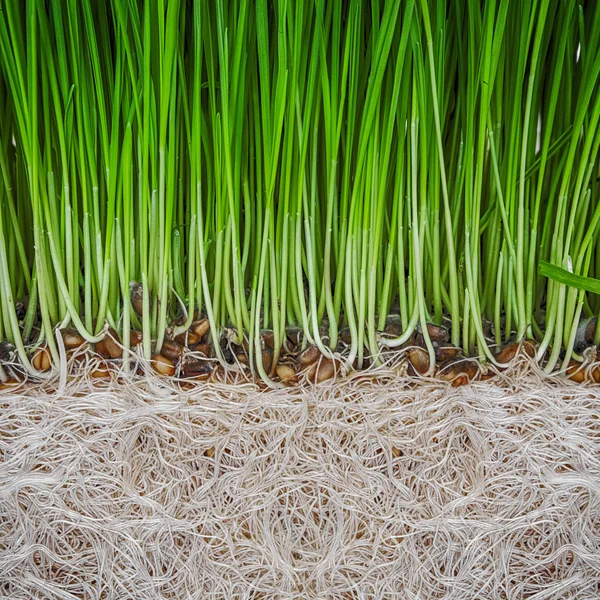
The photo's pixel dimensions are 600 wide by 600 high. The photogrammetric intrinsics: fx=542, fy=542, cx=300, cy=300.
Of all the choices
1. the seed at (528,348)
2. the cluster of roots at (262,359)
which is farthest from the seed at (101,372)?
the seed at (528,348)

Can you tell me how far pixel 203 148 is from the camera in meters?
0.60

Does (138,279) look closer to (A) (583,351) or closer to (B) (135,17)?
(B) (135,17)

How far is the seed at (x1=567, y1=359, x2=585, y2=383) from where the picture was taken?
56 centimetres

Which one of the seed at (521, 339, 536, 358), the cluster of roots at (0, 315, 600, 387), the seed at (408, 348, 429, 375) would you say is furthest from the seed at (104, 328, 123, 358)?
the seed at (521, 339, 536, 358)

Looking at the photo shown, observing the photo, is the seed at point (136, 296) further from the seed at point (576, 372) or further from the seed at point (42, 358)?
the seed at point (576, 372)

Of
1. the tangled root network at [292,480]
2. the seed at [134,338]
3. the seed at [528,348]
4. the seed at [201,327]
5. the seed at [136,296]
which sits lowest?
the tangled root network at [292,480]

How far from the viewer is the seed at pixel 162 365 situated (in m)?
0.55

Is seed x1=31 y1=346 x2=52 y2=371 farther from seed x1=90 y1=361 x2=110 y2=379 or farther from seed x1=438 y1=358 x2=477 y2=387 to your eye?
seed x1=438 y1=358 x2=477 y2=387

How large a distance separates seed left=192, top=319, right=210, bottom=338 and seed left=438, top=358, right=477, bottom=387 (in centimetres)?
25

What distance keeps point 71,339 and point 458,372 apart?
40 cm

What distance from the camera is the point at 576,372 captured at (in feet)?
1.85

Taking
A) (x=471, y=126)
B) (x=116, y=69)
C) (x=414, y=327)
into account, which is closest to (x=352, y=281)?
(x=414, y=327)

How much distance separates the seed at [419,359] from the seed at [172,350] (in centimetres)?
24

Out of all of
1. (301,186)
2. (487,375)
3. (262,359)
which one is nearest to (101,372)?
(262,359)
